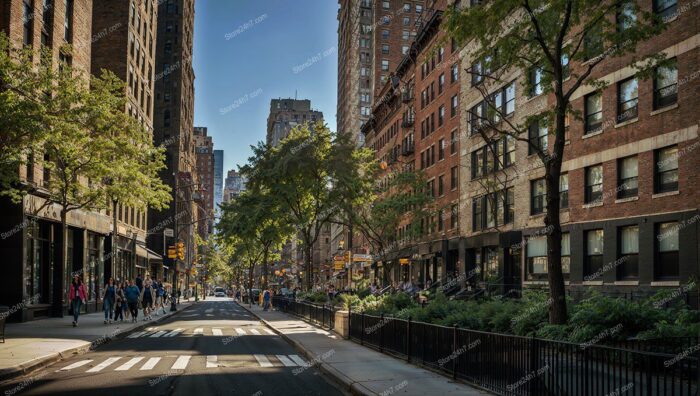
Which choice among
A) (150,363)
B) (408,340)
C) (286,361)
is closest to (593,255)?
(408,340)

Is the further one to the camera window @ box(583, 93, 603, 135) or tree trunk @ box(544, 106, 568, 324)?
window @ box(583, 93, 603, 135)

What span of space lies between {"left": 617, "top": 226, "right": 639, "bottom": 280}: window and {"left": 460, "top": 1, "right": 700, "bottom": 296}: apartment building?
45mm

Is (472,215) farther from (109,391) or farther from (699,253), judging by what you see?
(109,391)

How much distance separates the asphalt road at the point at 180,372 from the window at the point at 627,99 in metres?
17.5

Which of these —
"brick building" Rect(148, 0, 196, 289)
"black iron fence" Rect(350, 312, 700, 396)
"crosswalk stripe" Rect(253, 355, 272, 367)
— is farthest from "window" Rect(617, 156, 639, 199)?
"brick building" Rect(148, 0, 196, 289)

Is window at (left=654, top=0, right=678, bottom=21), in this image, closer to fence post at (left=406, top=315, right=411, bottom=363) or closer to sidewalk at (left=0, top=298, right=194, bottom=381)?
fence post at (left=406, top=315, right=411, bottom=363)

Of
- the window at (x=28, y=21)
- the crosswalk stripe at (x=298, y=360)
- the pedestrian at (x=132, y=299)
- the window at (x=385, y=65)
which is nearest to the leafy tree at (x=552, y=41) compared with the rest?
the crosswalk stripe at (x=298, y=360)

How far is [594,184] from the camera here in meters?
29.9

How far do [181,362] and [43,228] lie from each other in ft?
68.5

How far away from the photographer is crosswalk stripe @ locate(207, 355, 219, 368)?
49.4 ft

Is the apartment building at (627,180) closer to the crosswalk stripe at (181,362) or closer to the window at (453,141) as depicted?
the window at (453,141)

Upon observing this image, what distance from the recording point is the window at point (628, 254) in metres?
26.7

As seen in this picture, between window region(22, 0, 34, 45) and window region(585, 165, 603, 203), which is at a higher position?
window region(22, 0, 34, 45)

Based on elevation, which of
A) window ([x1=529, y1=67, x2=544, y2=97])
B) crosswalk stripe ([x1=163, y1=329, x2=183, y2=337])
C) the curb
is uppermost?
window ([x1=529, y1=67, x2=544, y2=97])
